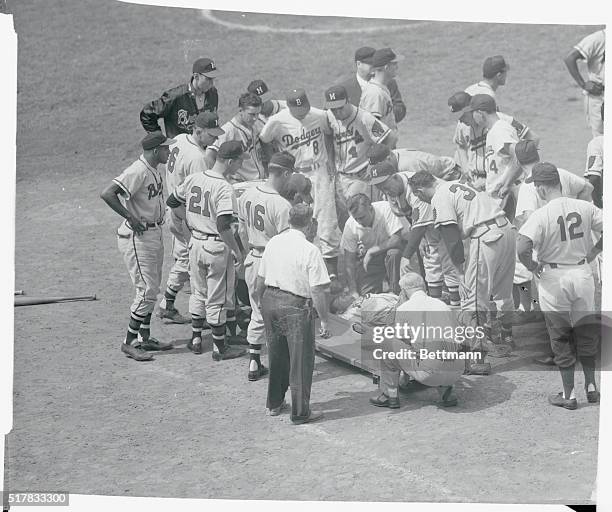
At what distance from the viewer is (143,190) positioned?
688 centimetres

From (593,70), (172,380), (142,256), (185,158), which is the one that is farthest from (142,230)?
(593,70)

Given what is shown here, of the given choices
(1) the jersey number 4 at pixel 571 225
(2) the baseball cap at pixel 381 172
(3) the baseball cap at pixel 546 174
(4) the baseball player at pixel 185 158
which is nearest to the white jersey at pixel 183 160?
(4) the baseball player at pixel 185 158

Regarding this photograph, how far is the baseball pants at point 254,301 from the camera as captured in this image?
21.5 feet

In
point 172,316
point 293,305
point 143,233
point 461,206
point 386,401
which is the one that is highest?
point 461,206

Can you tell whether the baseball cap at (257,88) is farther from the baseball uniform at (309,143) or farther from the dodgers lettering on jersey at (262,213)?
the dodgers lettering on jersey at (262,213)

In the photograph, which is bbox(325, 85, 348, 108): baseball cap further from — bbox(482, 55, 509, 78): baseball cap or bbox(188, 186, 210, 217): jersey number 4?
bbox(188, 186, 210, 217): jersey number 4

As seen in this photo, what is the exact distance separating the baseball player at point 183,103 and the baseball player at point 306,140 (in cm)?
46

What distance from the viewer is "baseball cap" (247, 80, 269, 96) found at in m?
7.06

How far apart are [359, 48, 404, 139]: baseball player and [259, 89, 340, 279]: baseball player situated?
0.42 m

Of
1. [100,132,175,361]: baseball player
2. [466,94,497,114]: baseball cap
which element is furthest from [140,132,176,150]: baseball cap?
[466,94,497,114]: baseball cap

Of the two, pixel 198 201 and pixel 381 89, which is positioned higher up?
pixel 381 89

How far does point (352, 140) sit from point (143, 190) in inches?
54.5

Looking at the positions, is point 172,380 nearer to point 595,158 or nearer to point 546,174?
point 546,174

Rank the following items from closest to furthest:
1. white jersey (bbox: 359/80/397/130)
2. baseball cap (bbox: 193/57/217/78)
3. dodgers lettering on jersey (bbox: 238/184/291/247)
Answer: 1. dodgers lettering on jersey (bbox: 238/184/291/247)
2. baseball cap (bbox: 193/57/217/78)
3. white jersey (bbox: 359/80/397/130)
